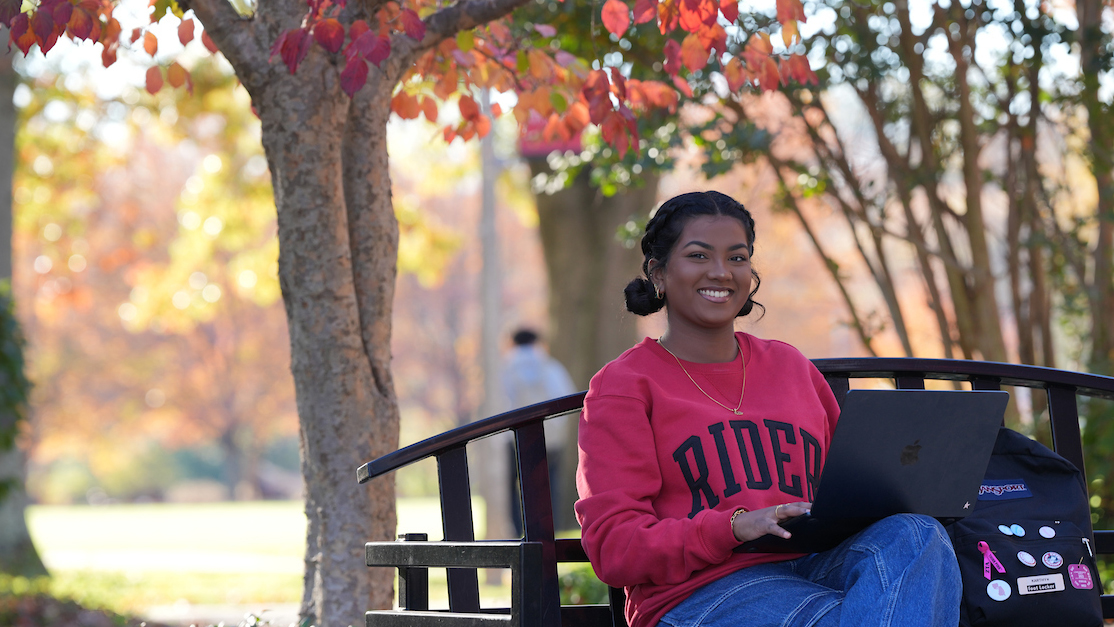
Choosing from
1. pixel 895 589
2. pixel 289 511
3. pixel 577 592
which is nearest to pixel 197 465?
pixel 289 511

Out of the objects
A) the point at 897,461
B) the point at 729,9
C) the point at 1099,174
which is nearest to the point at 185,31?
the point at 729,9

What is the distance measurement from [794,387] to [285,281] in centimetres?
156

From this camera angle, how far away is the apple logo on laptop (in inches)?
86.9

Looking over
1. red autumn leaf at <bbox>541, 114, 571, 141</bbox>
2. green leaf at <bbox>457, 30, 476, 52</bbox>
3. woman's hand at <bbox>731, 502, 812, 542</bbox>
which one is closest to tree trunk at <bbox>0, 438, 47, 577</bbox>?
red autumn leaf at <bbox>541, 114, 571, 141</bbox>

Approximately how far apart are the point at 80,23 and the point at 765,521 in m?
2.16

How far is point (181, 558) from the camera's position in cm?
1259

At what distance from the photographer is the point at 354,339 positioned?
3.32 m

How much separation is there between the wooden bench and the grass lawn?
3.42 metres

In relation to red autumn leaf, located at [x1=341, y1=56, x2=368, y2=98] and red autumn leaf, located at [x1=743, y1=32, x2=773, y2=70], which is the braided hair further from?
red autumn leaf, located at [x1=743, y1=32, x2=773, y2=70]

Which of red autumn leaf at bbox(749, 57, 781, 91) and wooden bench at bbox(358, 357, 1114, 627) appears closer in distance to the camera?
wooden bench at bbox(358, 357, 1114, 627)

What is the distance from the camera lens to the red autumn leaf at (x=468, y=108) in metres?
3.88

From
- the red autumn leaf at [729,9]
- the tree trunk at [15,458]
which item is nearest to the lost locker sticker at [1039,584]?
the red autumn leaf at [729,9]

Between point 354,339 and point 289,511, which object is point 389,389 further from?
point 289,511

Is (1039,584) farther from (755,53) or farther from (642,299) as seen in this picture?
(755,53)
